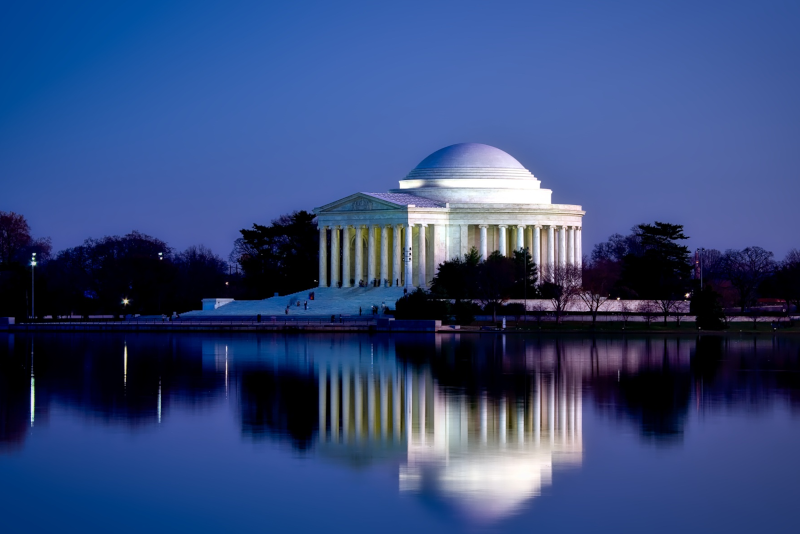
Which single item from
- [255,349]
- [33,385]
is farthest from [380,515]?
[255,349]

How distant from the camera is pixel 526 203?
12150 cm

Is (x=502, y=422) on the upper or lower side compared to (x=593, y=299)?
lower

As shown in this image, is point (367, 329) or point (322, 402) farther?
point (367, 329)

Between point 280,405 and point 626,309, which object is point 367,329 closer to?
point 626,309

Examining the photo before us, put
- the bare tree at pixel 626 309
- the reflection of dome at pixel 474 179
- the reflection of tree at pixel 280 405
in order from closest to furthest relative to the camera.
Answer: the reflection of tree at pixel 280 405 → the bare tree at pixel 626 309 → the reflection of dome at pixel 474 179

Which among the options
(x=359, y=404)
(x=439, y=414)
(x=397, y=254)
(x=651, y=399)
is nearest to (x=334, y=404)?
(x=359, y=404)

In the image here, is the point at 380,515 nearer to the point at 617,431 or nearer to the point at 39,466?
the point at 39,466

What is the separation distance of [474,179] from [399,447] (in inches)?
3774

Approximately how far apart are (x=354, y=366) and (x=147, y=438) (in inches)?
900

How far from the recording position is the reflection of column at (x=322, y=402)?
109 ft

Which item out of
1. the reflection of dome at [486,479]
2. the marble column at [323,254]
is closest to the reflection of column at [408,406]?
the reflection of dome at [486,479]

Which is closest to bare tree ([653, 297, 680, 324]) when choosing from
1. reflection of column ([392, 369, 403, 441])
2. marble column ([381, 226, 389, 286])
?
marble column ([381, 226, 389, 286])

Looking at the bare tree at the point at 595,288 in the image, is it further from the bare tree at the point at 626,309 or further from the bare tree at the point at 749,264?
the bare tree at the point at 749,264

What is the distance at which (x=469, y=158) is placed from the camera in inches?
5044
